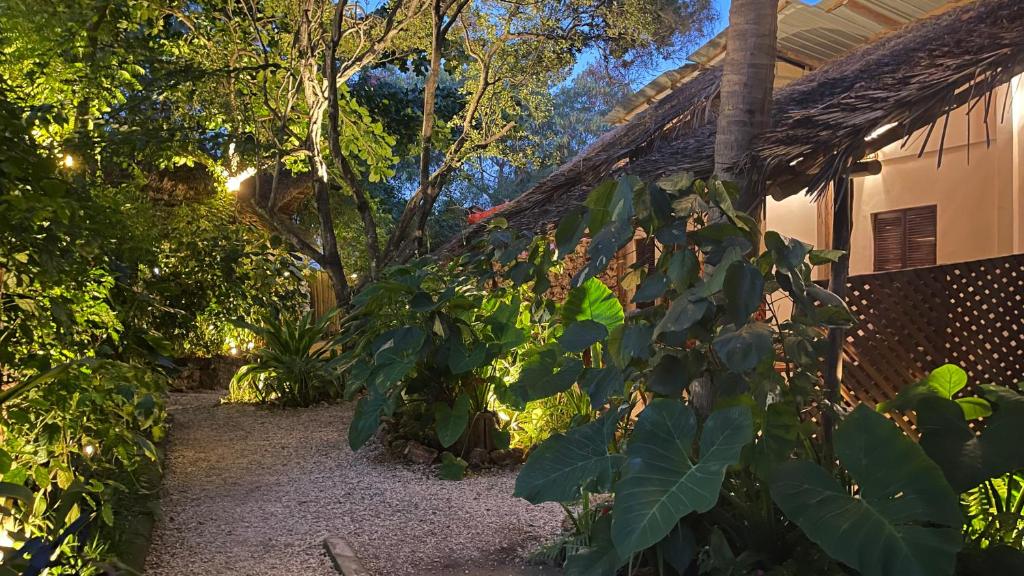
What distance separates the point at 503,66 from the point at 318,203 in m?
2.08

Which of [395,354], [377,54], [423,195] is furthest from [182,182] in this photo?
[395,354]

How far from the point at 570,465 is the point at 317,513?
1.94 metres

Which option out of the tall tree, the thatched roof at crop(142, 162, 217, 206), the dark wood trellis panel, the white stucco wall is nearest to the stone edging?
the dark wood trellis panel

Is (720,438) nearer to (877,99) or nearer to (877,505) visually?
(877,505)

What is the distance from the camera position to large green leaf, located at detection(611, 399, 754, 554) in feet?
6.46

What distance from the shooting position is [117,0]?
586 centimetres

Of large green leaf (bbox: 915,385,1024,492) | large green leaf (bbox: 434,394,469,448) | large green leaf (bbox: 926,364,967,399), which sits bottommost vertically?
large green leaf (bbox: 434,394,469,448)

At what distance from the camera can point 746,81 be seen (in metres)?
3.12

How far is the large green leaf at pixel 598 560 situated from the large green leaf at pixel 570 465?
8.0 inches

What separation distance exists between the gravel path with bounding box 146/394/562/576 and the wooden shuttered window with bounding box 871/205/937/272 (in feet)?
14.4

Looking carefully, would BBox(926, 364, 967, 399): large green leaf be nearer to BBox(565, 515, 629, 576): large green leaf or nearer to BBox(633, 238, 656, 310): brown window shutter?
BBox(633, 238, 656, 310): brown window shutter

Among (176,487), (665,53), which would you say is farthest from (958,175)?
(176,487)

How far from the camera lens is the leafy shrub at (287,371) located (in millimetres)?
6973

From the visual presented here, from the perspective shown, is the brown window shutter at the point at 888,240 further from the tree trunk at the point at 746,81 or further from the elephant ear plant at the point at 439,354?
the tree trunk at the point at 746,81
